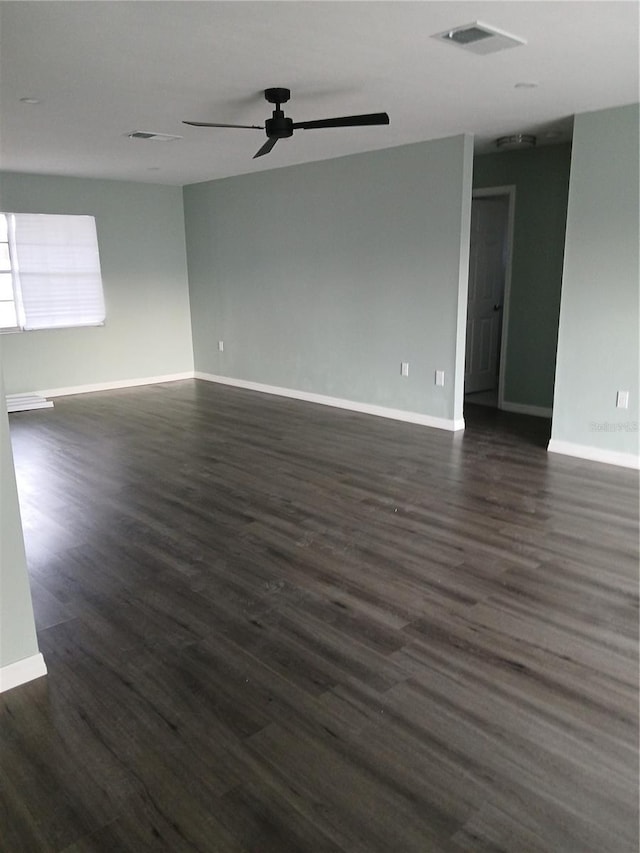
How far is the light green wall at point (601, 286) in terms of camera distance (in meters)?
4.33

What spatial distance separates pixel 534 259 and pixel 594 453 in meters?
→ 2.18

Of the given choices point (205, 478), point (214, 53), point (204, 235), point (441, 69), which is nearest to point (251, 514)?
point (205, 478)

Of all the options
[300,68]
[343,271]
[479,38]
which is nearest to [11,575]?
[300,68]

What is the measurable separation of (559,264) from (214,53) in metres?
3.87

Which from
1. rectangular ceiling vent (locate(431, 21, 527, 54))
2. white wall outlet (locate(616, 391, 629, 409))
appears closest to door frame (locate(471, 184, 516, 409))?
white wall outlet (locate(616, 391, 629, 409))

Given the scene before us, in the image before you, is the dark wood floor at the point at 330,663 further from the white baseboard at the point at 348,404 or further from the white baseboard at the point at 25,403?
the white baseboard at the point at 25,403

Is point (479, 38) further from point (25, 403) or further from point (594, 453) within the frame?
point (25, 403)

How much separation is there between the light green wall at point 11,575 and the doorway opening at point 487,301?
5.25 meters

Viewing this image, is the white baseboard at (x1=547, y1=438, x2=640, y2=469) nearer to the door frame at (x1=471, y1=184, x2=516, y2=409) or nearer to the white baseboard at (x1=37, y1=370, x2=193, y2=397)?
the door frame at (x1=471, y1=184, x2=516, y2=409)

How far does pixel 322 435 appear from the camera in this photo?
5.61m

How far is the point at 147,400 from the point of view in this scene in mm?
7320

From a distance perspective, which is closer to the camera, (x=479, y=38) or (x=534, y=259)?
(x=479, y=38)

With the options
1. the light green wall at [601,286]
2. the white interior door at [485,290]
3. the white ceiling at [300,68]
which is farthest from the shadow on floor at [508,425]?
the white ceiling at [300,68]

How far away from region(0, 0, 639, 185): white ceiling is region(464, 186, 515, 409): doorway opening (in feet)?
4.43
